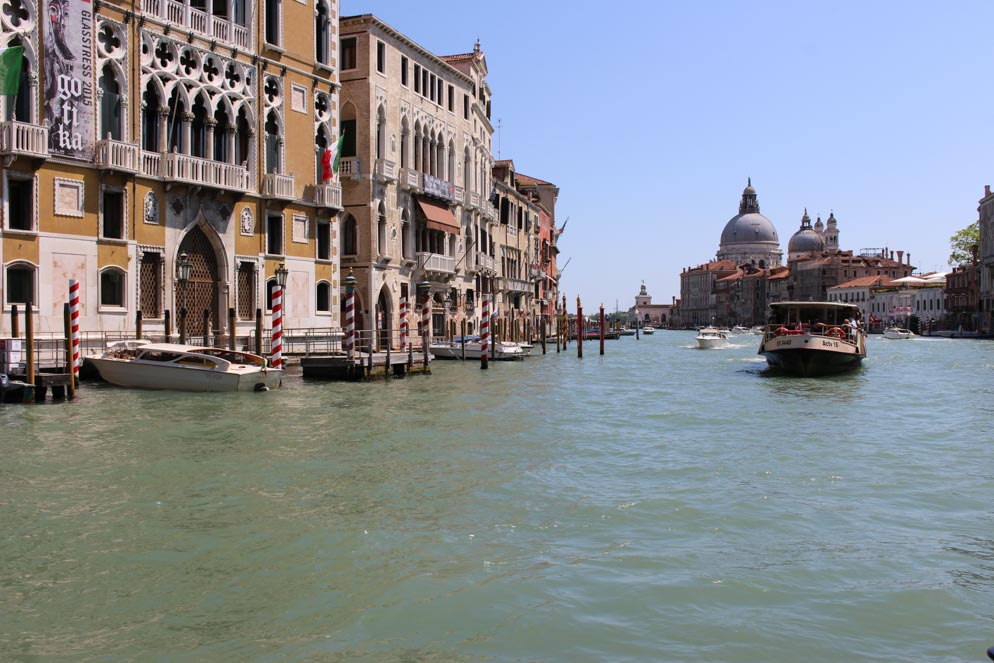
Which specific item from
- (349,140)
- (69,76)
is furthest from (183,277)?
(349,140)

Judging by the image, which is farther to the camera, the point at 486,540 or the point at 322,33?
the point at 322,33

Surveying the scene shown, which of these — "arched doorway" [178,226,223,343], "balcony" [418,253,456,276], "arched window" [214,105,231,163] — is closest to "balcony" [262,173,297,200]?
"arched window" [214,105,231,163]

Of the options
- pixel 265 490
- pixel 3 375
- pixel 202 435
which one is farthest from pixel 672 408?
pixel 3 375

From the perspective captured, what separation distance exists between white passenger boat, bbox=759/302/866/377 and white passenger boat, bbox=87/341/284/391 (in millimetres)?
14573

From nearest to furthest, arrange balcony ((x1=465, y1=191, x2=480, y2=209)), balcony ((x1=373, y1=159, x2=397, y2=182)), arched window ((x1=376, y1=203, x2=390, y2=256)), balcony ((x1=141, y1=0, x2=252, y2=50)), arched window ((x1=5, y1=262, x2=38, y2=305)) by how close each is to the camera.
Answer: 1. arched window ((x1=5, y1=262, x2=38, y2=305))
2. balcony ((x1=141, y1=0, x2=252, y2=50))
3. balcony ((x1=373, y1=159, x2=397, y2=182))
4. arched window ((x1=376, y1=203, x2=390, y2=256))
5. balcony ((x1=465, y1=191, x2=480, y2=209))

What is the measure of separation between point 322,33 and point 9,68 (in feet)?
36.1

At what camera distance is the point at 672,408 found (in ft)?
57.7

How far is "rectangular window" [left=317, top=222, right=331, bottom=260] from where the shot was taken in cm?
2731

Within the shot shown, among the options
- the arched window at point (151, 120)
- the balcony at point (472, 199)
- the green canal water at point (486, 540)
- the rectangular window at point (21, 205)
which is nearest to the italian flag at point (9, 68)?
the rectangular window at point (21, 205)

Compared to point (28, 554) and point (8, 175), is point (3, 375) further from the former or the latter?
point (28, 554)

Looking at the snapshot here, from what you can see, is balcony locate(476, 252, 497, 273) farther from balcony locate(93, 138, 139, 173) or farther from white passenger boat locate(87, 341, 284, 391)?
white passenger boat locate(87, 341, 284, 391)

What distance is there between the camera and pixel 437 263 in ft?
117

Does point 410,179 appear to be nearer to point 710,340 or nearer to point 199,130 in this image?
point 199,130

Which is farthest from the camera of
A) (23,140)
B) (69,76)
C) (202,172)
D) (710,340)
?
(710,340)
